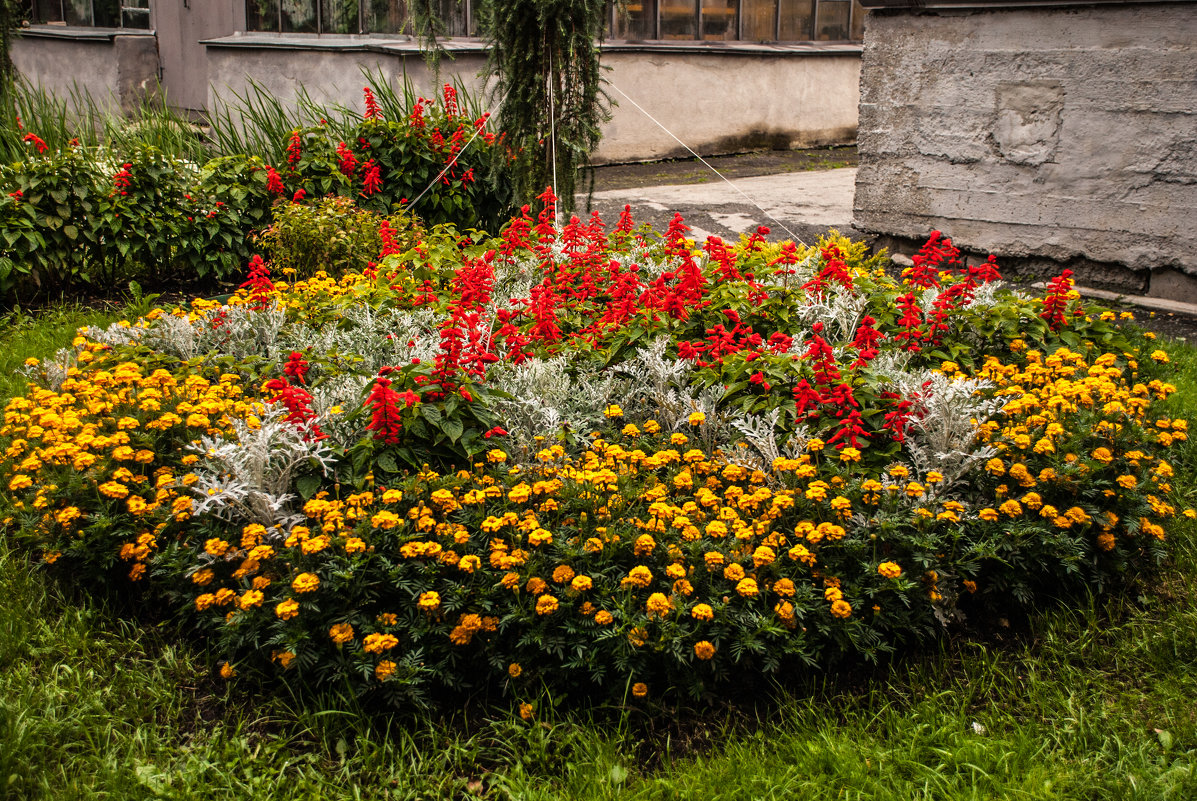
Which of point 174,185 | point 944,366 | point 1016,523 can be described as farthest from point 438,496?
point 174,185

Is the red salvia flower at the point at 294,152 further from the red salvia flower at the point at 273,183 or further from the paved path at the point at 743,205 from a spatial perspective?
the paved path at the point at 743,205

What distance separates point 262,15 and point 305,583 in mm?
11200

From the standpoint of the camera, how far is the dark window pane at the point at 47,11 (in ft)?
49.8

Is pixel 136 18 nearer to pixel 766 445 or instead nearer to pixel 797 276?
pixel 797 276

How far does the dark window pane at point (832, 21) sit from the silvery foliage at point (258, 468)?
12697 millimetres

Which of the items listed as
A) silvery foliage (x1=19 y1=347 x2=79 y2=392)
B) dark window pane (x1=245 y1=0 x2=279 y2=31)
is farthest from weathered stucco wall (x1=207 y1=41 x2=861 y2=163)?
silvery foliage (x1=19 y1=347 x2=79 y2=392)

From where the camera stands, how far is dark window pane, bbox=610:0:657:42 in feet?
37.9

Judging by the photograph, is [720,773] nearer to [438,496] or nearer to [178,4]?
[438,496]

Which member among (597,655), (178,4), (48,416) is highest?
(178,4)

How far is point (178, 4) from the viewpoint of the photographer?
13.0 metres

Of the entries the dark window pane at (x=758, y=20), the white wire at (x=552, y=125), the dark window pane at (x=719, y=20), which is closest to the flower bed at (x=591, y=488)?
the white wire at (x=552, y=125)

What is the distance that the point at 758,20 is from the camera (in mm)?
12938

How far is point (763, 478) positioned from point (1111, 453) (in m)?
1.16

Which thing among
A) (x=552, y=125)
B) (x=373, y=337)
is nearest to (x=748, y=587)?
(x=373, y=337)
